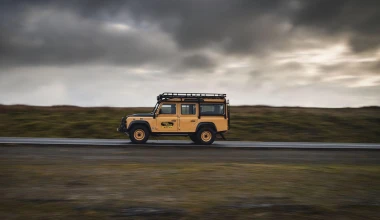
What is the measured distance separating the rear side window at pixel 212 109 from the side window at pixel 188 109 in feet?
1.61

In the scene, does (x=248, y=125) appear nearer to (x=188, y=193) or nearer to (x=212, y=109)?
(x=212, y=109)

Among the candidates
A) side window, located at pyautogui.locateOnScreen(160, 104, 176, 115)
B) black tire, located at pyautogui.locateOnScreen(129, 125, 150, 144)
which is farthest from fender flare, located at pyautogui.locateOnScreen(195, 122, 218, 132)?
black tire, located at pyautogui.locateOnScreen(129, 125, 150, 144)

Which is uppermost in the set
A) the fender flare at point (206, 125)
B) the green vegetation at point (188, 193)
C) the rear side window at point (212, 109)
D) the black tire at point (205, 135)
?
the rear side window at point (212, 109)

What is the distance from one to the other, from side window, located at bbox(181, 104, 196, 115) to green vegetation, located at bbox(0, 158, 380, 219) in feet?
33.3

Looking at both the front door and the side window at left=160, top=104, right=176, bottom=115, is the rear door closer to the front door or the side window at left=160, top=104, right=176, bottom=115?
the front door

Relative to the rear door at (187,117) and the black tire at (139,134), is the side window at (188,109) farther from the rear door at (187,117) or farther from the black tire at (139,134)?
the black tire at (139,134)

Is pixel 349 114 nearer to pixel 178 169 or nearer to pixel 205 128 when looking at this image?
pixel 205 128

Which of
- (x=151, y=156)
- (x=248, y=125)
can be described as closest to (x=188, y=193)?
(x=151, y=156)

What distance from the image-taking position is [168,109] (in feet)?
64.6

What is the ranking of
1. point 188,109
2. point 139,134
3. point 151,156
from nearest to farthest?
point 151,156, point 139,134, point 188,109

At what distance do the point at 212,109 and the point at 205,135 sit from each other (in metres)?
1.46

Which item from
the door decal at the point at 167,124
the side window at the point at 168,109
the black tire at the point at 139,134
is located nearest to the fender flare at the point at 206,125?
the door decal at the point at 167,124

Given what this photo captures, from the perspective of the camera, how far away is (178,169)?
991cm

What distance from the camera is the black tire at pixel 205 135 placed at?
19.8m
